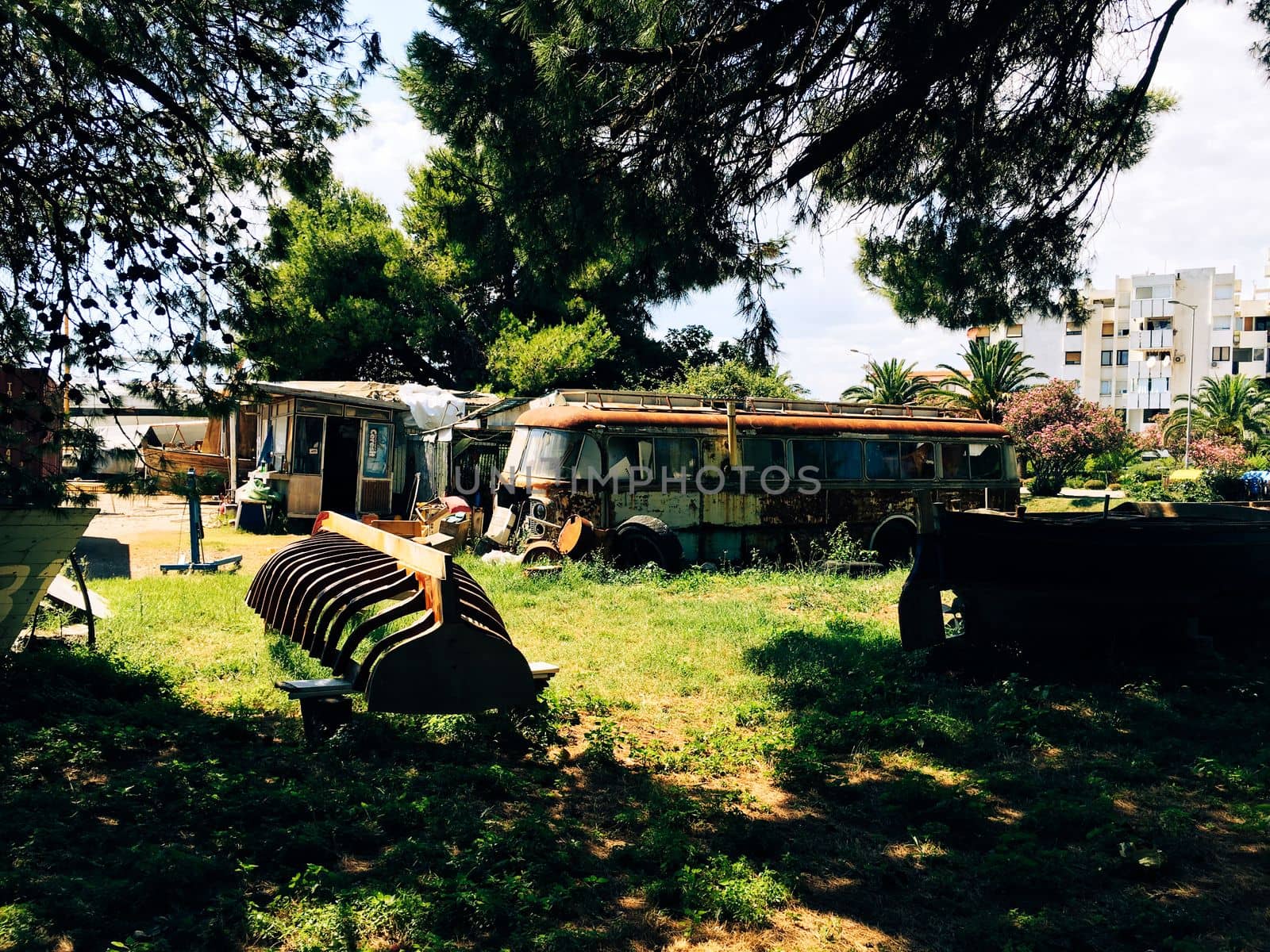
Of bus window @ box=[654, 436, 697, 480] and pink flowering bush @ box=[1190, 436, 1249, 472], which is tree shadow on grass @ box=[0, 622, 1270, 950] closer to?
bus window @ box=[654, 436, 697, 480]

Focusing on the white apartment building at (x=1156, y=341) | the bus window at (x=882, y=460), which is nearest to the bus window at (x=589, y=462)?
the bus window at (x=882, y=460)

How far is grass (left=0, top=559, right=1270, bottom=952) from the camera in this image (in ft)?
11.5

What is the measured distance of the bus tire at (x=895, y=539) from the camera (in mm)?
15320

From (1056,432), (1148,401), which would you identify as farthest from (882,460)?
(1148,401)

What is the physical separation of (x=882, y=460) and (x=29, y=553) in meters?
12.3

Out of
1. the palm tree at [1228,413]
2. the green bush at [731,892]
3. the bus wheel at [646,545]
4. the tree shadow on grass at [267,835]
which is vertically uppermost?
the palm tree at [1228,413]

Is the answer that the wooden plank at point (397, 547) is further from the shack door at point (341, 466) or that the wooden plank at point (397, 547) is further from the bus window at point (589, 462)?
the shack door at point (341, 466)

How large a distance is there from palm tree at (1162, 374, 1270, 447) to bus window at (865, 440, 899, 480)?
38.0 m

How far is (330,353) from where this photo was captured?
27.5m

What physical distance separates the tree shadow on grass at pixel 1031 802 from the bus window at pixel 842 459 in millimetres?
7380

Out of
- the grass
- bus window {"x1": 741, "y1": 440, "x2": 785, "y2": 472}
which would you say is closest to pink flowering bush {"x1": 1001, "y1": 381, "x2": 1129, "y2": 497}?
bus window {"x1": 741, "y1": 440, "x2": 785, "y2": 472}

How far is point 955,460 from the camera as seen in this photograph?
53.3ft

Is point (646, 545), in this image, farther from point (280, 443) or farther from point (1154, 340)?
point (1154, 340)

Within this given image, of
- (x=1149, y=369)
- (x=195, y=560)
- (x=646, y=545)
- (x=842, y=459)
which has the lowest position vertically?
(x=195, y=560)
